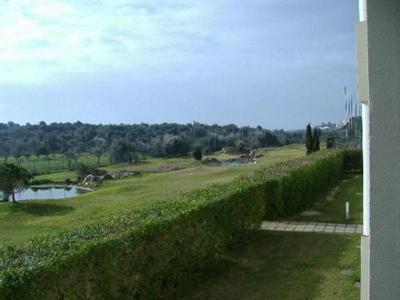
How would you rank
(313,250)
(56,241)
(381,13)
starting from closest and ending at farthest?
1. (381,13)
2. (56,241)
3. (313,250)

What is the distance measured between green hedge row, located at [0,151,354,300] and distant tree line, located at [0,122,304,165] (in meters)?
59.4

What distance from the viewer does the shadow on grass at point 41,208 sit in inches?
819

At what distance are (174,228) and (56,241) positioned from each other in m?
2.07

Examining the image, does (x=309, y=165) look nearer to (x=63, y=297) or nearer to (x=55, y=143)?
(x=63, y=297)

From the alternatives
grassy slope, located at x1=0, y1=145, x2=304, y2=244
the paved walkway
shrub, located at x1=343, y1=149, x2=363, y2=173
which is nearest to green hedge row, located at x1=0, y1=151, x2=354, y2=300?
the paved walkway

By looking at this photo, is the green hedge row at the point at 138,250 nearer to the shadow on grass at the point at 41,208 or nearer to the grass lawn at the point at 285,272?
the grass lawn at the point at 285,272

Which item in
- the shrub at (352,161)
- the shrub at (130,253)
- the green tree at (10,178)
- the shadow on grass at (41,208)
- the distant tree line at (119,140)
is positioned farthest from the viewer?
the distant tree line at (119,140)

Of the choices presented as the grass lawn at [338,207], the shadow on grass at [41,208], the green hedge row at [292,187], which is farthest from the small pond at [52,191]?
the green hedge row at [292,187]

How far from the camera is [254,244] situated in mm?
10820

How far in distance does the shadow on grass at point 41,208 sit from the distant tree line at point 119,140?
45074mm

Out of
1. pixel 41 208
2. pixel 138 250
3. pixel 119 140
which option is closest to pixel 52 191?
pixel 41 208

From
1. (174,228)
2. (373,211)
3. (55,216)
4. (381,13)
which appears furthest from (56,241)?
(55,216)

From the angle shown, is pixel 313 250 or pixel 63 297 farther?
pixel 313 250

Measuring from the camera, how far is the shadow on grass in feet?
68.3
